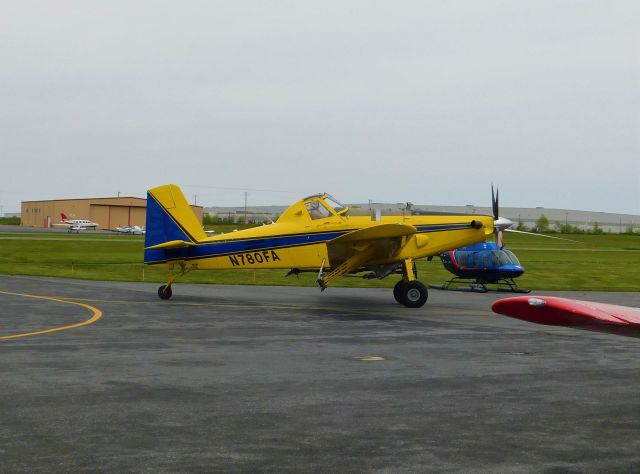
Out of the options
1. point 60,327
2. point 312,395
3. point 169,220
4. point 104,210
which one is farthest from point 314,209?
point 104,210

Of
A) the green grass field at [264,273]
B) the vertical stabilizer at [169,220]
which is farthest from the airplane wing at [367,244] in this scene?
the green grass field at [264,273]

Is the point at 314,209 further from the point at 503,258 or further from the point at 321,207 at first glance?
the point at 503,258

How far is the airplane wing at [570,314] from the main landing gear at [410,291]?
1520 centimetres

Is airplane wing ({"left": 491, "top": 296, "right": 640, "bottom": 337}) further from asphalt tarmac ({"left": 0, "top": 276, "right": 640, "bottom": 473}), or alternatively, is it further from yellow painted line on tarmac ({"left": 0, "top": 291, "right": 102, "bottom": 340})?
yellow painted line on tarmac ({"left": 0, "top": 291, "right": 102, "bottom": 340})

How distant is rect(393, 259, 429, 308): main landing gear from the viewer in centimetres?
2386

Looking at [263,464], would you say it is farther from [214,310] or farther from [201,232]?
[201,232]

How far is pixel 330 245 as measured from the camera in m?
23.3

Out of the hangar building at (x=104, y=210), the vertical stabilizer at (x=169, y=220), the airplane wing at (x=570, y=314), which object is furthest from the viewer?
the hangar building at (x=104, y=210)

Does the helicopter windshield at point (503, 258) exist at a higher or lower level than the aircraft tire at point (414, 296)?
higher

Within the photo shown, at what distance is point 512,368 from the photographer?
12.9 m

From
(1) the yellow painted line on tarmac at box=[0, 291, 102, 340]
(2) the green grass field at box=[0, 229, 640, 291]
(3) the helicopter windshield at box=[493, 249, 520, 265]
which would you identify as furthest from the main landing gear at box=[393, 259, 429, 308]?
(2) the green grass field at box=[0, 229, 640, 291]

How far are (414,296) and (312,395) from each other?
13.7 metres

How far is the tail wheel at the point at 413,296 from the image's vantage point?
939 inches

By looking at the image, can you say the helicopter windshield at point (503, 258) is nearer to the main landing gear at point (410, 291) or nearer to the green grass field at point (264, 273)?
the green grass field at point (264, 273)
